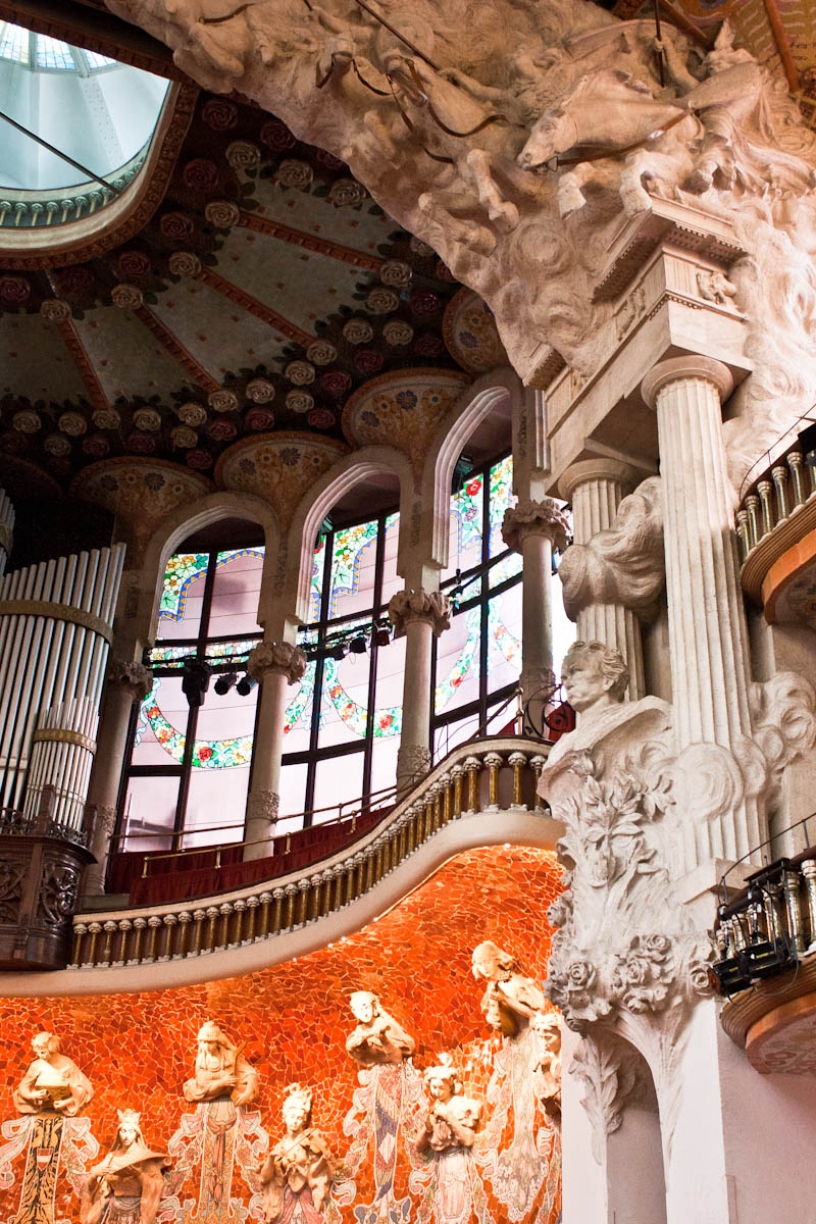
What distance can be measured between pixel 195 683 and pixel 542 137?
36.5 feet

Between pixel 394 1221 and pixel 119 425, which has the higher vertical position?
pixel 119 425

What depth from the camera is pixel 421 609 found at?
17.5 m

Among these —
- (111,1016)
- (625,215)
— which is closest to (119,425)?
(111,1016)

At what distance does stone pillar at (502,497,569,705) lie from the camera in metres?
15.6

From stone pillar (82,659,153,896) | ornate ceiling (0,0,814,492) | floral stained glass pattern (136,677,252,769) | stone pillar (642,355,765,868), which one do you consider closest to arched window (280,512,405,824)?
floral stained glass pattern (136,677,252,769)

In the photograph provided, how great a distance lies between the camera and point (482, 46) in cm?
1266

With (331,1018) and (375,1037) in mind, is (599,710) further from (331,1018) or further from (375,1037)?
(331,1018)

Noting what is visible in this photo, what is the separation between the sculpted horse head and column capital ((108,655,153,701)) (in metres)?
10.3

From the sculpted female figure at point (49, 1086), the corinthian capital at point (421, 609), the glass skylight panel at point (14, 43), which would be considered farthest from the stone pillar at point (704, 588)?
the glass skylight panel at point (14, 43)

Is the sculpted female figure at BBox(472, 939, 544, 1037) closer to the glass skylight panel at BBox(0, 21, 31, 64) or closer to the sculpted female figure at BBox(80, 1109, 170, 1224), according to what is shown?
the sculpted female figure at BBox(80, 1109, 170, 1224)

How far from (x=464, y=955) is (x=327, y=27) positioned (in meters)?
8.43

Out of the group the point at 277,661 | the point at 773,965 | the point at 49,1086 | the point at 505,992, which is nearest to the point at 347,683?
the point at 277,661

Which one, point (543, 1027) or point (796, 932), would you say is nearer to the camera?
point (796, 932)

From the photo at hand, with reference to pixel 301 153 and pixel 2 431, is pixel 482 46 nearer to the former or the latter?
pixel 301 153
